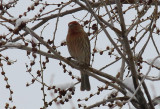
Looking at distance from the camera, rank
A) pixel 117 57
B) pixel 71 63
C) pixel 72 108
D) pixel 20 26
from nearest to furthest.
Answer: pixel 20 26 → pixel 71 63 → pixel 72 108 → pixel 117 57

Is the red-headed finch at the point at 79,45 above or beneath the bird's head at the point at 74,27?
beneath

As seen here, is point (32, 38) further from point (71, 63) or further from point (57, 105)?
point (57, 105)

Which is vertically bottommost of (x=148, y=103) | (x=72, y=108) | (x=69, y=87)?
(x=148, y=103)

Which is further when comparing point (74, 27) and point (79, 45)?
point (74, 27)

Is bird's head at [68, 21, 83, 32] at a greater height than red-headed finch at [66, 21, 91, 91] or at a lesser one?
greater

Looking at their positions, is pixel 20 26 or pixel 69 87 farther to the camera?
pixel 69 87

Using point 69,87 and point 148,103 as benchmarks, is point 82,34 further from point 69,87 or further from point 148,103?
point 148,103

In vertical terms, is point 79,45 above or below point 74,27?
below

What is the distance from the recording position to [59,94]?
480cm

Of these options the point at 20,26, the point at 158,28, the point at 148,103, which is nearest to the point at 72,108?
the point at 148,103

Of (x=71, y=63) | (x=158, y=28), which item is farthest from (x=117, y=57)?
(x=71, y=63)

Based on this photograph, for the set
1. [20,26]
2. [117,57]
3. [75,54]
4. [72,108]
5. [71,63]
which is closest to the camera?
[20,26]

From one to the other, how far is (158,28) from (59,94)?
2.26 metres

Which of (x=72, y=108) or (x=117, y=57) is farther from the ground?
(x=117, y=57)
